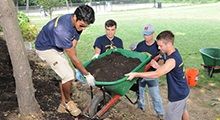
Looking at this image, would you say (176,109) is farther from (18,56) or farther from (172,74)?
(18,56)

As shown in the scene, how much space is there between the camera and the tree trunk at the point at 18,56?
3889mm

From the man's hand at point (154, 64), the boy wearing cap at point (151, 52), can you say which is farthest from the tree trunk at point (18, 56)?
the boy wearing cap at point (151, 52)

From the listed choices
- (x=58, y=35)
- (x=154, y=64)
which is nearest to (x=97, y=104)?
(x=154, y=64)

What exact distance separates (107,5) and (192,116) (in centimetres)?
4865

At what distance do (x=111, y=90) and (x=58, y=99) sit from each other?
1.21 meters

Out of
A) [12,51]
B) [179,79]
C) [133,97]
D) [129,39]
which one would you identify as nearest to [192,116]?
[133,97]

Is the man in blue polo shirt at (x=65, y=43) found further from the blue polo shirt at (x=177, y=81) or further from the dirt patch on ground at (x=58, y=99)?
the blue polo shirt at (x=177, y=81)

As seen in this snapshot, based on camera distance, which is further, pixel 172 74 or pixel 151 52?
pixel 151 52

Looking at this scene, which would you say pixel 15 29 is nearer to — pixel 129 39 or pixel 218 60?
pixel 218 60

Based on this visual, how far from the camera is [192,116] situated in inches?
233

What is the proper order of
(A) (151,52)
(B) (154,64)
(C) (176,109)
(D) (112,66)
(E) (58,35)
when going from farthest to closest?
1. (A) (151,52)
2. (D) (112,66)
3. (B) (154,64)
4. (C) (176,109)
5. (E) (58,35)

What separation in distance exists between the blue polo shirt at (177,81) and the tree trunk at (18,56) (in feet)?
5.03


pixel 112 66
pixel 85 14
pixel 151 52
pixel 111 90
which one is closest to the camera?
→ pixel 85 14

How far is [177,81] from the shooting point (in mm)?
4133
